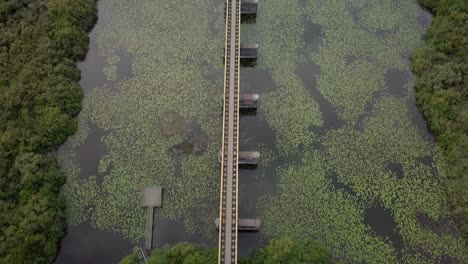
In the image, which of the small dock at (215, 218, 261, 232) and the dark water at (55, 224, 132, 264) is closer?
the dark water at (55, 224, 132, 264)

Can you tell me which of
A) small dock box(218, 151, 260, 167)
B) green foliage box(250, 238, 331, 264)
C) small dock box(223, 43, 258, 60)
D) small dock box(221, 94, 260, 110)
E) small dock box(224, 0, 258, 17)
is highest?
small dock box(224, 0, 258, 17)

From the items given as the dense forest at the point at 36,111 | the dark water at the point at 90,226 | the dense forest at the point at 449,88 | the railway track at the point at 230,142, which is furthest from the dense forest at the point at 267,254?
the dense forest at the point at 449,88

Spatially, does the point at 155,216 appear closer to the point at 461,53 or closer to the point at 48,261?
the point at 48,261

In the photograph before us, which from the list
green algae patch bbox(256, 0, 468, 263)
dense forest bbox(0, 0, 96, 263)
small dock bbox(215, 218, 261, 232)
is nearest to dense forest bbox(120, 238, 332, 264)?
small dock bbox(215, 218, 261, 232)

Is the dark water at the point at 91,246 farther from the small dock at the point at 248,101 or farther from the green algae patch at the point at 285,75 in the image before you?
the green algae patch at the point at 285,75

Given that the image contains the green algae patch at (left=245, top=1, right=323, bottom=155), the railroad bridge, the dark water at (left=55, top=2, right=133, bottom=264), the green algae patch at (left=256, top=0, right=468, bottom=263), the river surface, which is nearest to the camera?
the railroad bridge

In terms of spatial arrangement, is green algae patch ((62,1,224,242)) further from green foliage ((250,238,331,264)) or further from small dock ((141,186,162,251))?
green foliage ((250,238,331,264))

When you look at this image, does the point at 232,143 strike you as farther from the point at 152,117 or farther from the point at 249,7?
the point at 249,7

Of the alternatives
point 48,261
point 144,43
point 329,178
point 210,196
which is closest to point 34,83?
point 144,43
